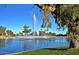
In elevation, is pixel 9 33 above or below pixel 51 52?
above

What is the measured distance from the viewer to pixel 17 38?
152 inches

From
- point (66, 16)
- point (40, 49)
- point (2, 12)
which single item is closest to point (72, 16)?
point (66, 16)

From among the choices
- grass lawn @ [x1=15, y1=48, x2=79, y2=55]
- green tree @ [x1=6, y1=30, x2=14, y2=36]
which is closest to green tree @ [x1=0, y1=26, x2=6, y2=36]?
green tree @ [x1=6, y1=30, x2=14, y2=36]

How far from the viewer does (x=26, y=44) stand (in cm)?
386

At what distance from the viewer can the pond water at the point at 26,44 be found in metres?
3.86

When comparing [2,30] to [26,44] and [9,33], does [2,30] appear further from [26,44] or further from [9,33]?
[26,44]

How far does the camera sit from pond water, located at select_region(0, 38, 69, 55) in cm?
386

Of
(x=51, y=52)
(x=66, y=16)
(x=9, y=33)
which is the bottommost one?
(x=51, y=52)

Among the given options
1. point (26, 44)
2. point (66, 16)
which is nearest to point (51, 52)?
→ point (26, 44)

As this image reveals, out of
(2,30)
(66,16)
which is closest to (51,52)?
(66,16)

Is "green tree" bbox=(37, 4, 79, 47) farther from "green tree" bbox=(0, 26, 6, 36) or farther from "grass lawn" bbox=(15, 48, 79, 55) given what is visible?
"green tree" bbox=(0, 26, 6, 36)

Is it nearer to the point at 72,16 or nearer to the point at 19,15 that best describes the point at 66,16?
the point at 72,16

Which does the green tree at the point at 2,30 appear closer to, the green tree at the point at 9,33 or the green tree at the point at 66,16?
the green tree at the point at 9,33

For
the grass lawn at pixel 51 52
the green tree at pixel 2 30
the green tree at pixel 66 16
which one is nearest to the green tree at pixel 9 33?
the green tree at pixel 2 30
